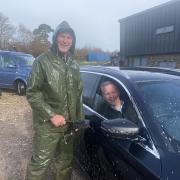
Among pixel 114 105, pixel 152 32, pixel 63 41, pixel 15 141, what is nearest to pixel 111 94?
pixel 114 105

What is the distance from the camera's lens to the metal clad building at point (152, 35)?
66.2ft

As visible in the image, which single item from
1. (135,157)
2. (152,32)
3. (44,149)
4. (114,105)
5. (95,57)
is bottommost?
(95,57)

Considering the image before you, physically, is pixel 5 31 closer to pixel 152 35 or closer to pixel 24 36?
pixel 24 36

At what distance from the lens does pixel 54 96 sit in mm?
3373

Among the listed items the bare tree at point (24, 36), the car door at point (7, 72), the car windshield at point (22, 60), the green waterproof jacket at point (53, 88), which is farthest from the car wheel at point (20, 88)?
the bare tree at point (24, 36)

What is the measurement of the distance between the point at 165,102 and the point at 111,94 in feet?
1.88

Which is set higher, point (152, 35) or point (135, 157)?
point (152, 35)

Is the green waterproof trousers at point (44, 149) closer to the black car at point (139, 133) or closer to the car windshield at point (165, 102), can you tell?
the black car at point (139, 133)

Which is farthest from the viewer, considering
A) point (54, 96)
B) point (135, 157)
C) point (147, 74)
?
point (147, 74)

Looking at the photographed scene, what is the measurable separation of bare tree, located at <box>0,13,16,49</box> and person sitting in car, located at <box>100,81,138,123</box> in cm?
3678

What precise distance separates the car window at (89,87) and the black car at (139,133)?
0.08m

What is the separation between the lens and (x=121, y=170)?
2818mm

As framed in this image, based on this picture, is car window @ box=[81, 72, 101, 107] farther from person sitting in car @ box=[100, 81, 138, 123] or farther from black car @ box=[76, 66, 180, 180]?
person sitting in car @ box=[100, 81, 138, 123]

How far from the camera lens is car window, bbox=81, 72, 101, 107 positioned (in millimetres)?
3941
